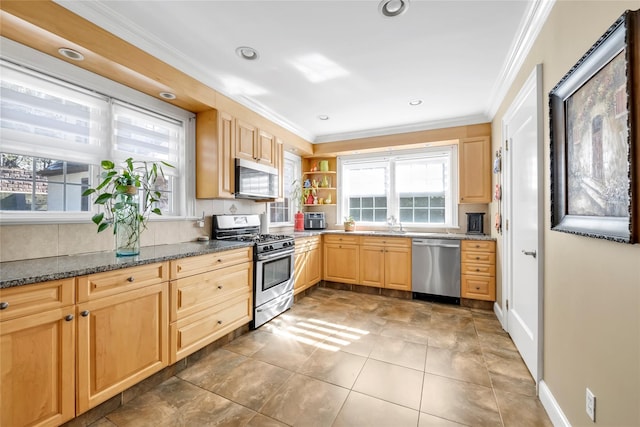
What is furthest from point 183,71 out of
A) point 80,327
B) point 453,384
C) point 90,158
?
point 453,384

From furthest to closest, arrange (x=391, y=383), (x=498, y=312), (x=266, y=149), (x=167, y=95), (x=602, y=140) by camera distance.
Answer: (x=266, y=149) → (x=498, y=312) → (x=167, y=95) → (x=391, y=383) → (x=602, y=140)

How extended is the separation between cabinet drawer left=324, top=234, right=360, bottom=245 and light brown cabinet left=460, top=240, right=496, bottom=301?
152 centimetres

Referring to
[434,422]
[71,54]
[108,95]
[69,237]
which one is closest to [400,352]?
[434,422]

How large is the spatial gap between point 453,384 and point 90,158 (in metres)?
3.31

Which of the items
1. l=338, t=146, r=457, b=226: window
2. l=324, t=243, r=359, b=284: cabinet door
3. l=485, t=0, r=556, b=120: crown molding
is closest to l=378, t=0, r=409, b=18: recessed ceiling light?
l=485, t=0, r=556, b=120: crown molding

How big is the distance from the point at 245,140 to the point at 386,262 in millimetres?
2650

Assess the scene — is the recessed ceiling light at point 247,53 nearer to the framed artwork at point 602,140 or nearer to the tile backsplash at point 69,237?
the tile backsplash at point 69,237

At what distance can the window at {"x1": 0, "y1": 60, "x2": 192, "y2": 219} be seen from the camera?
5.79 ft

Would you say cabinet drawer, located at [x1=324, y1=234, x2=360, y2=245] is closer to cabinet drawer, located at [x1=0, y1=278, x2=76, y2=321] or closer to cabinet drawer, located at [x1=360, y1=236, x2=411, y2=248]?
cabinet drawer, located at [x1=360, y1=236, x2=411, y2=248]

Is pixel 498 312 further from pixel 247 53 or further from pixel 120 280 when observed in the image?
pixel 247 53

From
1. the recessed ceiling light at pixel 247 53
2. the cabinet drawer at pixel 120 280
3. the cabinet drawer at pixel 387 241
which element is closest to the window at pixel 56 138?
the cabinet drawer at pixel 120 280

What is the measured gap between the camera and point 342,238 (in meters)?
4.36

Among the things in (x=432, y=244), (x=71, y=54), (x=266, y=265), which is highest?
(x=71, y=54)

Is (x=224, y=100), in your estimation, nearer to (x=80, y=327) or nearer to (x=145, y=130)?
(x=145, y=130)
